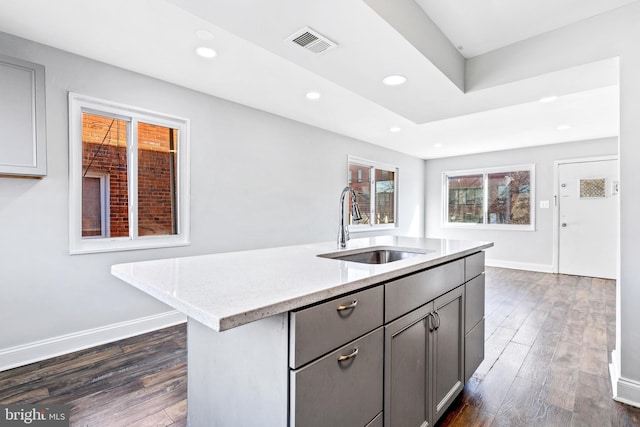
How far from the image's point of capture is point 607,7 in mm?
1940

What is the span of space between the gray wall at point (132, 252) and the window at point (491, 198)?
11.5ft

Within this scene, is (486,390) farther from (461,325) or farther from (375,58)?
(375,58)

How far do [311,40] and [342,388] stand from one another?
1793 millimetres

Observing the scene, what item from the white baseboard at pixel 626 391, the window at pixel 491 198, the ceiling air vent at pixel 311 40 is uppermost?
the ceiling air vent at pixel 311 40

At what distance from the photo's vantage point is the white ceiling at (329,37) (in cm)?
170

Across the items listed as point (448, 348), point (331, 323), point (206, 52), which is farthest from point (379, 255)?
point (206, 52)

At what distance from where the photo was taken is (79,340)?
2518 mm

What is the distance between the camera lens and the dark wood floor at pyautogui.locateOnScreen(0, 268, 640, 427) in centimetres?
174

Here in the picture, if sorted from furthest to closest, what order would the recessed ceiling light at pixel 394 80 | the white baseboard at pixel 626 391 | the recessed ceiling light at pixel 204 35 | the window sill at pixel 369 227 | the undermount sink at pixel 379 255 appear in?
the window sill at pixel 369 227 → the recessed ceiling light at pixel 394 80 → the recessed ceiling light at pixel 204 35 → the undermount sink at pixel 379 255 → the white baseboard at pixel 626 391

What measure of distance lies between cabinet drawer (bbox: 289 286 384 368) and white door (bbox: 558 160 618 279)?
581 centimetres

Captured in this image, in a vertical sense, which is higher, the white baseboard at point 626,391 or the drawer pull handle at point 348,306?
the drawer pull handle at point 348,306

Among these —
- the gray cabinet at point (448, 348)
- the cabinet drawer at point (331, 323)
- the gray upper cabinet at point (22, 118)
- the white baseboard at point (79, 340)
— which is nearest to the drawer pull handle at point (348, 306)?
the cabinet drawer at point (331, 323)

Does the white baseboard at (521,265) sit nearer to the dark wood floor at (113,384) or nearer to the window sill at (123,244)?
the window sill at (123,244)

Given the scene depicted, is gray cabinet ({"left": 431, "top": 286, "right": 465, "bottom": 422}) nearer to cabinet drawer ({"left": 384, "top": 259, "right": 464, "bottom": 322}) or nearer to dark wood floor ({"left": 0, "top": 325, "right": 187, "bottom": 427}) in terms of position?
cabinet drawer ({"left": 384, "top": 259, "right": 464, "bottom": 322})
